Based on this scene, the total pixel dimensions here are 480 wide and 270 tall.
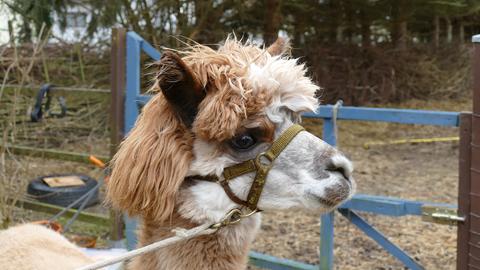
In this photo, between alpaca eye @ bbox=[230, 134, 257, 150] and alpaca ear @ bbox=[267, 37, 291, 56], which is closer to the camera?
alpaca eye @ bbox=[230, 134, 257, 150]

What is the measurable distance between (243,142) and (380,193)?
5548mm

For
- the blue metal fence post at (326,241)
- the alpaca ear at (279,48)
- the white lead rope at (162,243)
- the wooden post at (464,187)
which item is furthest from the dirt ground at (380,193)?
the white lead rope at (162,243)

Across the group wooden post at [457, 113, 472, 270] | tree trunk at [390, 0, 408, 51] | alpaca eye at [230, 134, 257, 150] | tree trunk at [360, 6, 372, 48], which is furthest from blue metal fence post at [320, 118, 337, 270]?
tree trunk at [360, 6, 372, 48]

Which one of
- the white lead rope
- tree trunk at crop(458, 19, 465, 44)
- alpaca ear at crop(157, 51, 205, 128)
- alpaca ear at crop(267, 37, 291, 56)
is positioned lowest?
the white lead rope

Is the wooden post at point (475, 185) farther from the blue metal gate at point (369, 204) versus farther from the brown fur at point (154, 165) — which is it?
the brown fur at point (154, 165)

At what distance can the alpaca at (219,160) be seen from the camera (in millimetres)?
1923

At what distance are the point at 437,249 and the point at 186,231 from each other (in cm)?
400

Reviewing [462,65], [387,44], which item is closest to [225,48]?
[387,44]

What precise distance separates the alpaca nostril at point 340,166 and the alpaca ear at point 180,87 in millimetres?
514

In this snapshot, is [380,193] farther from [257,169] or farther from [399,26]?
[399,26]

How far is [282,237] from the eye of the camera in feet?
18.5

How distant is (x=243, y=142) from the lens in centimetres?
194

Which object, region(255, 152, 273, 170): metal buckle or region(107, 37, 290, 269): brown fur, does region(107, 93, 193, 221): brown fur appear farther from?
region(255, 152, 273, 170): metal buckle

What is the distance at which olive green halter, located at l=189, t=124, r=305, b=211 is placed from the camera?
1.96m
